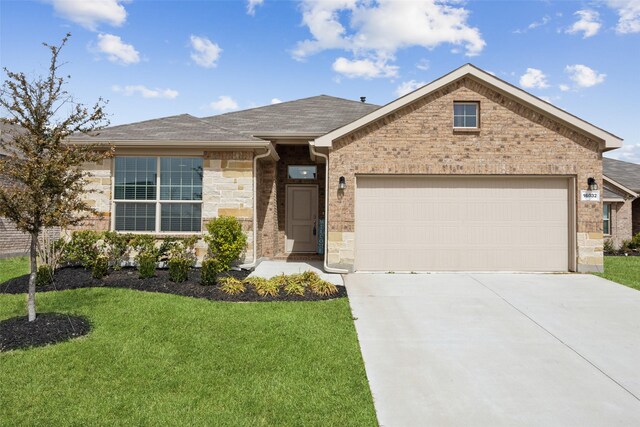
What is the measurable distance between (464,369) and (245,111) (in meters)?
12.4

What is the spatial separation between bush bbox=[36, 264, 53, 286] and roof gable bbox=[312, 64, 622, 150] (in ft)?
22.1

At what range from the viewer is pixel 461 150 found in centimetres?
970

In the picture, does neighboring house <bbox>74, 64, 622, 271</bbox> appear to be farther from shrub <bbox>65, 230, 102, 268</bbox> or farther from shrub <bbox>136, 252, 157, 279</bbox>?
shrub <bbox>136, 252, 157, 279</bbox>

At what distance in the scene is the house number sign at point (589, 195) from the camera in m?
9.67

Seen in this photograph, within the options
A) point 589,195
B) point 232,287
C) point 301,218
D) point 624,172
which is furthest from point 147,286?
point 624,172

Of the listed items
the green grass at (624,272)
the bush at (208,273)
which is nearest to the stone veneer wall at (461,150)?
the green grass at (624,272)

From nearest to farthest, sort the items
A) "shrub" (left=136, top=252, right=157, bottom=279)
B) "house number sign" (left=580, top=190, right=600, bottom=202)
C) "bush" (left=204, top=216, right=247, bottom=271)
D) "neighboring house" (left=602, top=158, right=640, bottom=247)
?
"shrub" (left=136, top=252, right=157, bottom=279)
"bush" (left=204, top=216, right=247, bottom=271)
"house number sign" (left=580, top=190, right=600, bottom=202)
"neighboring house" (left=602, top=158, right=640, bottom=247)

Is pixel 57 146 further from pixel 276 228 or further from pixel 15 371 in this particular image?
pixel 276 228

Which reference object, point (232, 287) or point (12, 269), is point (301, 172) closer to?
point (232, 287)

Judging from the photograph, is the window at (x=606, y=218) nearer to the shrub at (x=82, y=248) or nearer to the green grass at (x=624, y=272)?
the green grass at (x=624, y=272)

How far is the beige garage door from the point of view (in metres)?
9.86

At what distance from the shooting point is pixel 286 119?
41.9ft

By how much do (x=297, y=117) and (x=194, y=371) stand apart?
10247 mm

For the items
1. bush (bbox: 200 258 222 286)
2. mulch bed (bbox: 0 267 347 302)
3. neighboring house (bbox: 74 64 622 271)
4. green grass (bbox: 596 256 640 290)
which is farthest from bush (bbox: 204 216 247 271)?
green grass (bbox: 596 256 640 290)
